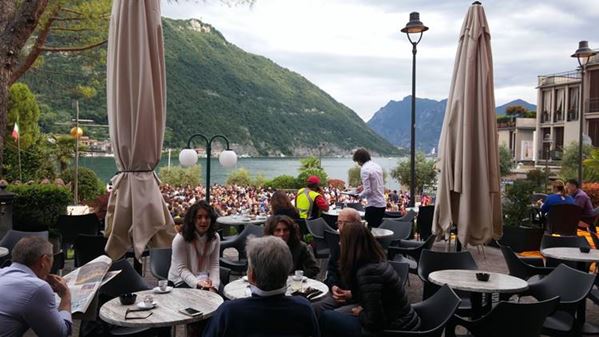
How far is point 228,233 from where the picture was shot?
941 cm

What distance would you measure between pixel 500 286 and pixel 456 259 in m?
0.89

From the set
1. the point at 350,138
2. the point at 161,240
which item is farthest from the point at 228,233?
the point at 350,138

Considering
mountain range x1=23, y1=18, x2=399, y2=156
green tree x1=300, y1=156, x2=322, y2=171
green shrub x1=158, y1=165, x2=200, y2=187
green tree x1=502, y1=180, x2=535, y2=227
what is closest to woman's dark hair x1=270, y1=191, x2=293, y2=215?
green tree x1=502, y1=180, x2=535, y2=227

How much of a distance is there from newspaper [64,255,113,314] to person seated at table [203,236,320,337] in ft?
3.88

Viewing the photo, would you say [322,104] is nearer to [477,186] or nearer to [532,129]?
[532,129]

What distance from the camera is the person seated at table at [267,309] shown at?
244cm

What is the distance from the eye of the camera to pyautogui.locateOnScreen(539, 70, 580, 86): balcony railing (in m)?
38.9

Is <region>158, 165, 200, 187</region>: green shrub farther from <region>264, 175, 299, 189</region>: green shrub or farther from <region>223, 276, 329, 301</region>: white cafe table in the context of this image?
<region>223, 276, 329, 301</region>: white cafe table

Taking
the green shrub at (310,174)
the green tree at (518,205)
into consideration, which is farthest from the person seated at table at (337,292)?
the green shrub at (310,174)

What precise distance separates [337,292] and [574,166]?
2622 cm

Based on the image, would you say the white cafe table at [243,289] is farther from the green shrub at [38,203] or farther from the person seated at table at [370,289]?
the green shrub at [38,203]

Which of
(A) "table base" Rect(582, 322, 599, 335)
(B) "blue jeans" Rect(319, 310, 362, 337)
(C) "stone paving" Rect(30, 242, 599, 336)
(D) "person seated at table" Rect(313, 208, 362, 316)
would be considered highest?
(D) "person seated at table" Rect(313, 208, 362, 316)

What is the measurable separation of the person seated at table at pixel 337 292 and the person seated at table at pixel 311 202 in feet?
11.4

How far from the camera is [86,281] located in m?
3.53
